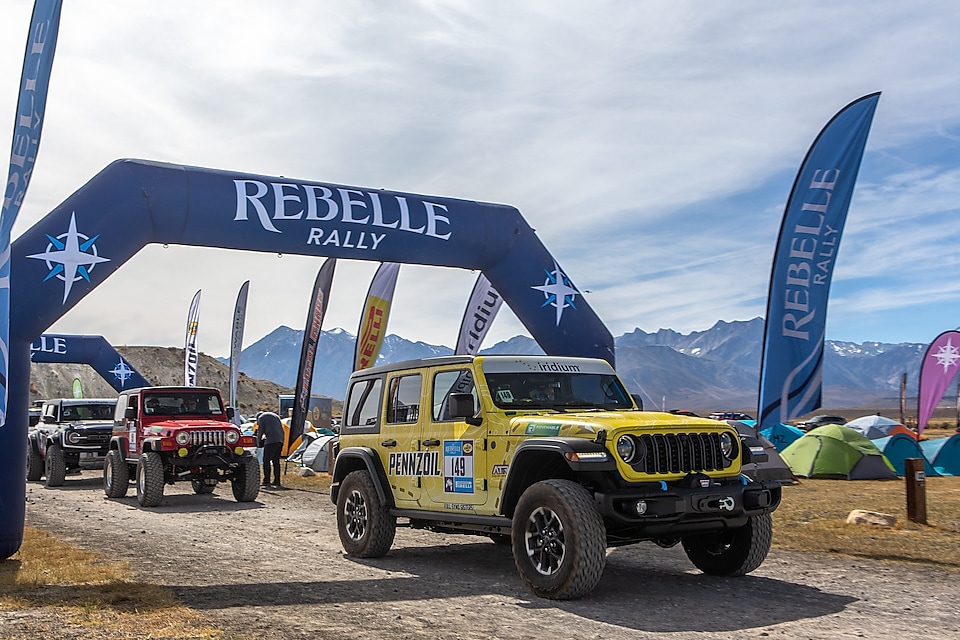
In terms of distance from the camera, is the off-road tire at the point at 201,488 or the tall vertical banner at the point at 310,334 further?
the tall vertical banner at the point at 310,334

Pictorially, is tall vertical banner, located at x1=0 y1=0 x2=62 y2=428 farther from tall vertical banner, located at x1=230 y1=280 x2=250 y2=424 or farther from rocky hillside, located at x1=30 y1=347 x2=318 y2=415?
rocky hillside, located at x1=30 y1=347 x2=318 y2=415

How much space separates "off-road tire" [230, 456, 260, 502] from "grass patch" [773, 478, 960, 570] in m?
9.30

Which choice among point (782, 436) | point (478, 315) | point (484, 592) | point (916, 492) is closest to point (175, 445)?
point (478, 315)

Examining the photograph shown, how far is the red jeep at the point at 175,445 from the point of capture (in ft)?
54.2

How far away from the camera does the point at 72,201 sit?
10.1m

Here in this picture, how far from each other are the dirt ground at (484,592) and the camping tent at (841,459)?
12774mm

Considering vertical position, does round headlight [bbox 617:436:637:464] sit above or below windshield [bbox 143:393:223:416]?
below

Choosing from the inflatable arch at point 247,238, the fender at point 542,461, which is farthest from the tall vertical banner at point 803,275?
the fender at point 542,461

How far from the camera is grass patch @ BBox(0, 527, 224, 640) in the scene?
6.32 metres

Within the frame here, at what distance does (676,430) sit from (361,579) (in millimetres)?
3339

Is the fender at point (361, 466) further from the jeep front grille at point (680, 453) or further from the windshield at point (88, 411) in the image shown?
the windshield at point (88, 411)

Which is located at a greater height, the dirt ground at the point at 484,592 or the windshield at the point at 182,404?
the windshield at the point at 182,404

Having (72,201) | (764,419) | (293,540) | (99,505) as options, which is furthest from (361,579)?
(99,505)

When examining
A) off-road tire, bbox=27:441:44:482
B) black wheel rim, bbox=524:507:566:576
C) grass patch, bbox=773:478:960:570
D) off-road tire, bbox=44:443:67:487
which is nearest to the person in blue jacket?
off-road tire, bbox=44:443:67:487
